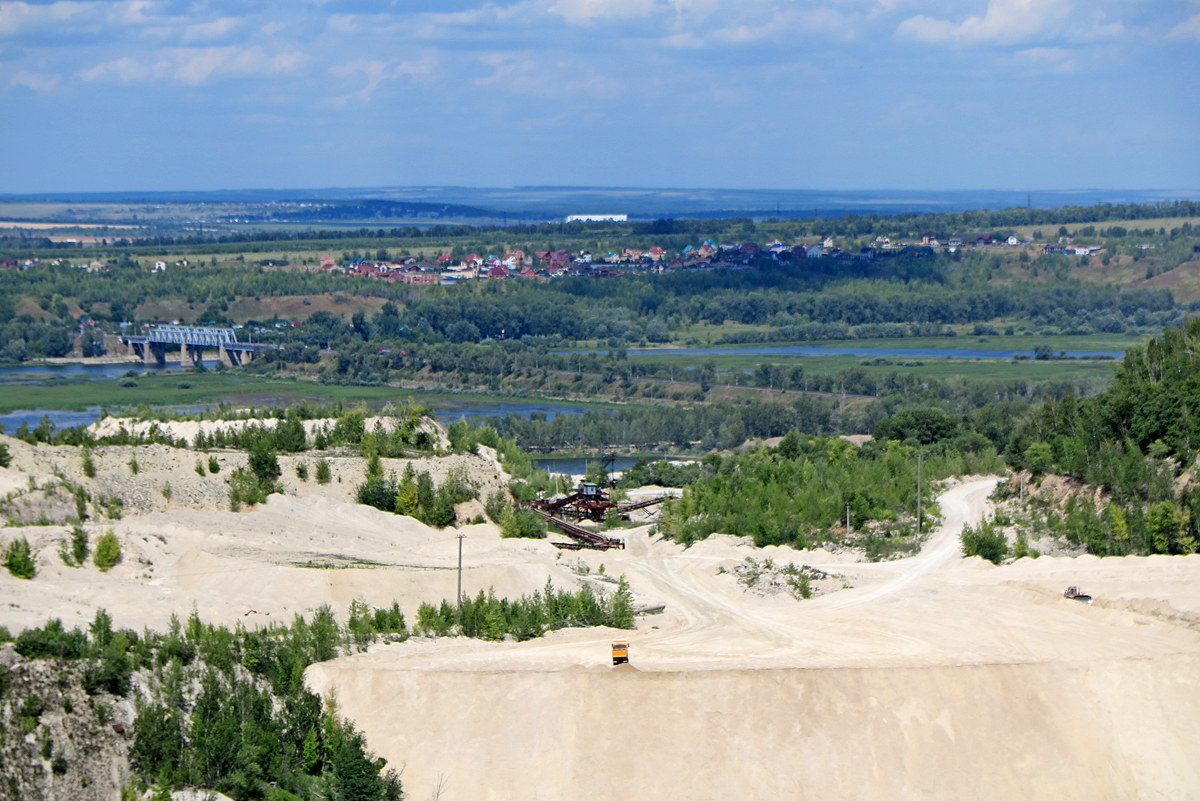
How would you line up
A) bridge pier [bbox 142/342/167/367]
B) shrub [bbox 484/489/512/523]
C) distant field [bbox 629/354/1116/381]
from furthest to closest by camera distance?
bridge pier [bbox 142/342/167/367] < distant field [bbox 629/354/1116/381] < shrub [bbox 484/489/512/523]

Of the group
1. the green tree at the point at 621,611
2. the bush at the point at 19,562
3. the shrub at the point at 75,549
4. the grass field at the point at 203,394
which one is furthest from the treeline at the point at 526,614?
the grass field at the point at 203,394

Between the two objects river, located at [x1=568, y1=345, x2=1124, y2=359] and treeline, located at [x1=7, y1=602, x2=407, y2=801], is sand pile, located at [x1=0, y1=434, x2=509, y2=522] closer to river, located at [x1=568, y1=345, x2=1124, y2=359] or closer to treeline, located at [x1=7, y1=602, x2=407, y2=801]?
treeline, located at [x1=7, y1=602, x2=407, y2=801]

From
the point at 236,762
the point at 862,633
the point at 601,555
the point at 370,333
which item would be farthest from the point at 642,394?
the point at 236,762

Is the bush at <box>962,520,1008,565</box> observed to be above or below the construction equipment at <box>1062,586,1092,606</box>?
below

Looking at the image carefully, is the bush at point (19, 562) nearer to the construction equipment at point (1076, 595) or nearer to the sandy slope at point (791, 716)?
the sandy slope at point (791, 716)

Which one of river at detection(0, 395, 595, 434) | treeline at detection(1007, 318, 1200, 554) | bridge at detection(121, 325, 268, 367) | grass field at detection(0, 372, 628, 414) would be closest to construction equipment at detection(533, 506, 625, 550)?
treeline at detection(1007, 318, 1200, 554)

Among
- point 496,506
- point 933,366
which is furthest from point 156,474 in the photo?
point 933,366

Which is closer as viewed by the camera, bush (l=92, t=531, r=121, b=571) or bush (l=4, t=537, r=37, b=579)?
bush (l=4, t=537, r=37, b=579)

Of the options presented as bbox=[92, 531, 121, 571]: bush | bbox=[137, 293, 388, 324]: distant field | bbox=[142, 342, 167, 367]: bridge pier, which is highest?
bbox=[92, 531, 121, 571]: bush
